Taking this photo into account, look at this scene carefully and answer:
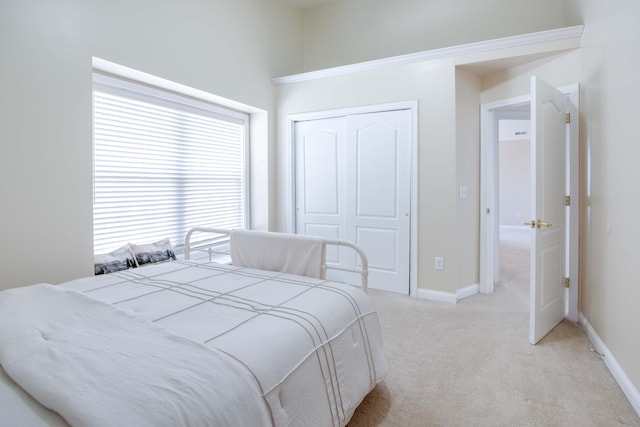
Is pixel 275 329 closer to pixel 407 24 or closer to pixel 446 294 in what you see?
pixel 446 294

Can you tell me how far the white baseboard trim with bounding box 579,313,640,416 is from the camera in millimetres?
1727

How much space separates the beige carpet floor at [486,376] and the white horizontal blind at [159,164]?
2162mm

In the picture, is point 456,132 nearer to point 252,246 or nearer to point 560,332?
point 560,332

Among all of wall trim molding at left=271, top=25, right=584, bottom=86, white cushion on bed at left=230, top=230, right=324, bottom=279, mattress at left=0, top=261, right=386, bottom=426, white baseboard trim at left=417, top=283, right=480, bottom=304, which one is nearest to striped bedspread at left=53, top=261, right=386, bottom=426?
mattress at left=0, top=261, right=386, bottom=426

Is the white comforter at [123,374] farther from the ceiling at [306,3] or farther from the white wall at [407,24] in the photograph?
the ceiling at [306,3]

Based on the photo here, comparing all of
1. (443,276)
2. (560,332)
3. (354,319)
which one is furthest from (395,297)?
(354,319)

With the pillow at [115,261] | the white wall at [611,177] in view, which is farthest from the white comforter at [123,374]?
the white wall at [611,177]

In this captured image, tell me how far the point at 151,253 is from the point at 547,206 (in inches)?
123

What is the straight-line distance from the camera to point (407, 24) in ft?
12.9

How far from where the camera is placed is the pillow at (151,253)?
2.71 m

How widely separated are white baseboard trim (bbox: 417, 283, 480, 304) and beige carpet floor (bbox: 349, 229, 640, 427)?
0.19 m

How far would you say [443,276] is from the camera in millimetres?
3393

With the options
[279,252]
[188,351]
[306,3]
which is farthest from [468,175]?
[188,351]

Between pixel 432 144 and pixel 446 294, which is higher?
pixel 432 144
